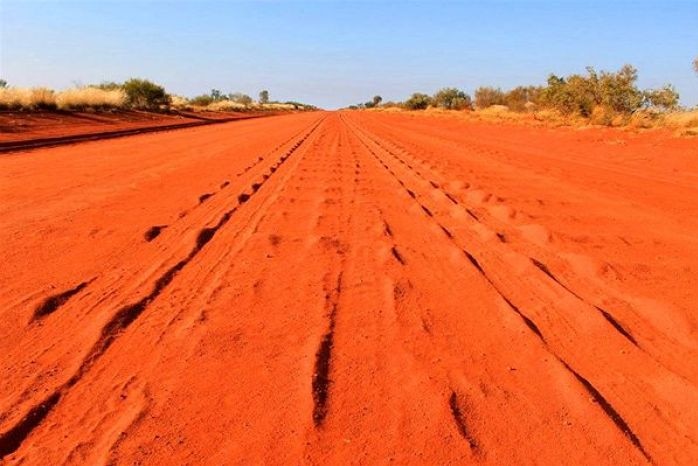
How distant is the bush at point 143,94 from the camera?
42072 millimetres

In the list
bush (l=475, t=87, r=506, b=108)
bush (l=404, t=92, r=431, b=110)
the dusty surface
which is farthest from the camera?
bush (l=404, t=92, r=431, b=110)

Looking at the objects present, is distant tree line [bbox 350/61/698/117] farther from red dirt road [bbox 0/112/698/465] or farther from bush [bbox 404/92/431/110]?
bush [bbox 404/92/431/110]

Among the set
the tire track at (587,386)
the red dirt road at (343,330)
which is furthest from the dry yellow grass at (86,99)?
the tire track at (587,386)

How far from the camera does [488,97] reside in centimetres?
7225

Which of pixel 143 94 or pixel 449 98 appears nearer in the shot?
pixel 143 94

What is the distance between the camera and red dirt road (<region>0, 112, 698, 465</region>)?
286cm

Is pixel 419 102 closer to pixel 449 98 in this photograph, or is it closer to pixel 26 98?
pixel 449 98

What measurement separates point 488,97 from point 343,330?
237ft

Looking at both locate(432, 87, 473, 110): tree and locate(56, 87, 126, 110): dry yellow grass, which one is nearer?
locate(56, 87, 126, 110): dry yellow grass

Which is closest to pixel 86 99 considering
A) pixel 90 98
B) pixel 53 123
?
pixel 90 98

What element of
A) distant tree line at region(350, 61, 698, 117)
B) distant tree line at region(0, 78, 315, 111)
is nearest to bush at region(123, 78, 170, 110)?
distant tree line at region(0, 78, 315, 111)

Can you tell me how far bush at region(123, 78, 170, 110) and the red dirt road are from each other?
117ft

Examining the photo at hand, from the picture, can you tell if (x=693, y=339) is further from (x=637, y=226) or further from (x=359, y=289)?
(x=637, y=226)

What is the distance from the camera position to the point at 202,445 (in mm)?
2773
